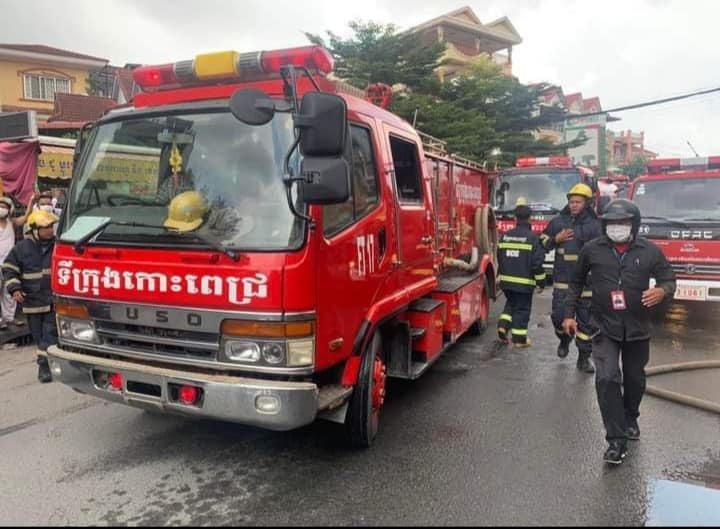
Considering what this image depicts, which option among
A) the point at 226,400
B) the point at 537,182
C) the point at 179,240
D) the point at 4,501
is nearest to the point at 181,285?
the point at 179,240

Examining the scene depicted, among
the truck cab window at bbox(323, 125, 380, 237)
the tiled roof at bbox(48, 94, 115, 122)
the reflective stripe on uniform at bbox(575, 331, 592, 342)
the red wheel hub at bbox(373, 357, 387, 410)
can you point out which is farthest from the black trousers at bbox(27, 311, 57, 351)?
the tiled roof at bbox(48, 94, 115, 122)

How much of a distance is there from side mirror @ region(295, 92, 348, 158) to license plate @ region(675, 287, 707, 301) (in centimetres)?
644

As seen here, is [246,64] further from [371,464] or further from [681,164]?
[681,164]

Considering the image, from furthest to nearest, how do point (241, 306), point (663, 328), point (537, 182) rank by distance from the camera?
point (537, 182), point (663, 328), point (241, 306)

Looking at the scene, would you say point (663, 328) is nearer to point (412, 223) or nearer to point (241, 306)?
point (412, 223)

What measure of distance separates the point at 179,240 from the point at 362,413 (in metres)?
1.57

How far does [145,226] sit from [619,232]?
2.94m

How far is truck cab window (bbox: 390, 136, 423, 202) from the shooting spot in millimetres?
4434

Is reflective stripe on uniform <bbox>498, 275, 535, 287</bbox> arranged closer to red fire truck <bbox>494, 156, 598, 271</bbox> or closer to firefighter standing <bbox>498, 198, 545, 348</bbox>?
firefighter standing <bbox>498, 198, 545, 348</bbox>

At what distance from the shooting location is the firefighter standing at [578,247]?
226 inches

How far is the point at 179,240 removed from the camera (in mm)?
3168

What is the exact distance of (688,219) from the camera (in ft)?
26.1

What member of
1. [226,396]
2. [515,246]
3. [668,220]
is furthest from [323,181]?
[668,220]

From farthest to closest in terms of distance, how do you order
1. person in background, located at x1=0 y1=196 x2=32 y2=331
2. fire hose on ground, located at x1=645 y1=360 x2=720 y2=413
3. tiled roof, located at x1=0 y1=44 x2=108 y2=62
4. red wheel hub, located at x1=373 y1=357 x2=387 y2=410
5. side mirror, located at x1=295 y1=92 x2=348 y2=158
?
tiled roof, located at x1=0 y1=44 x2=108 y2=62, person in background, located at x1=0 y1=196 x2=32 y2=331, fire hose on ground, located at x1=645 y1=360 x2=720 y2=413, red wheel hub, located at x1=373 y1=357 x2=387 y2=410, side mirror, located at x1=295 y1=92 x2=348 y2=158
